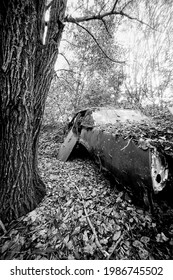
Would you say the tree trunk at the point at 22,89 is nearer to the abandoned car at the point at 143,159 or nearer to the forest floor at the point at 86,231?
the forest floor at the point at 86,231

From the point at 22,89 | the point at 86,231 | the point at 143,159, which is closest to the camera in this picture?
the point at 143,159

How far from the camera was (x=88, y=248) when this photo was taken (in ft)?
4.87

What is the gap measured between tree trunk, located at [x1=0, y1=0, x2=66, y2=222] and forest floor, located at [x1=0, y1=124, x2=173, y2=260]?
265 millimetres

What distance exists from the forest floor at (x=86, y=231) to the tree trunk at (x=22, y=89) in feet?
0.87

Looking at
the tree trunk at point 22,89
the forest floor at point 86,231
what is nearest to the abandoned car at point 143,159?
the forest floor at point 86,231

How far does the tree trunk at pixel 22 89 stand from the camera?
1408 mm

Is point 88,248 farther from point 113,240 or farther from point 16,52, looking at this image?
point 16,52

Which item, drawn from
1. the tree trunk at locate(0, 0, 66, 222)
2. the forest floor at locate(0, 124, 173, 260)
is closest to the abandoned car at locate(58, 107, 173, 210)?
the forest floor at locate(0, 124, 173, 260)

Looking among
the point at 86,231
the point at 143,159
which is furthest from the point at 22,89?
the point at 86,231

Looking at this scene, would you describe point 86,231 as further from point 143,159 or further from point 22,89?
point 22,89

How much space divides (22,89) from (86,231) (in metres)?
2.00

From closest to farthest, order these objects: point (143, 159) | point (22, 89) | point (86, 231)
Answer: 1. point (143, 159)
2. point (22, 89)
3. point (86, 231)

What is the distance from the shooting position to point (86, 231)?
65.8 inches

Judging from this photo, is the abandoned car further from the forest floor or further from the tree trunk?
the tree trunk
